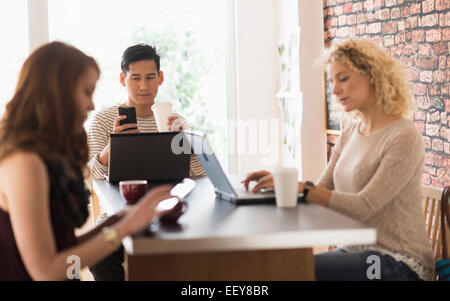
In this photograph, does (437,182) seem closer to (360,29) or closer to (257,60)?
(360,29)

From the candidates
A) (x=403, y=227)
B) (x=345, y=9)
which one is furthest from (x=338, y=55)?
(x=345, y=9)

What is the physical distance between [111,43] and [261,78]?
1.25 meters

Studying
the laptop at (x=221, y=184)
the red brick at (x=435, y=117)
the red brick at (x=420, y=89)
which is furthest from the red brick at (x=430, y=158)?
the laptop at (x=221, y=184)

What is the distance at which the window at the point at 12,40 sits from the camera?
474 centimetres

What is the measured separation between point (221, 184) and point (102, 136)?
1132 millimetres

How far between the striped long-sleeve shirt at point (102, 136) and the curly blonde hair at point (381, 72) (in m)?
1.01

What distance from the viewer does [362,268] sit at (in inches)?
80.4

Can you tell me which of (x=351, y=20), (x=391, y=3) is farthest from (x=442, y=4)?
(x=351, y=20)

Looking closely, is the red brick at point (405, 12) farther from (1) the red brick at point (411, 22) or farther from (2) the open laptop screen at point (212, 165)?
(2) the open laptop screen at point (212, 165)

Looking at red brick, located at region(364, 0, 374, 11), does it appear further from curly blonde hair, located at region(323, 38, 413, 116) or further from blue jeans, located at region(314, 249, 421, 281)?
blue jeans, located at region(314, 249, 421, 281)

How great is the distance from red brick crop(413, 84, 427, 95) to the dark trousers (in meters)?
1.62

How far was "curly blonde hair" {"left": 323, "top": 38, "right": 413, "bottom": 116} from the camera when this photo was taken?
7.24 feet

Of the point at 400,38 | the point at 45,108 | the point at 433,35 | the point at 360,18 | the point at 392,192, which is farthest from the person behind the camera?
the point at 360,18
